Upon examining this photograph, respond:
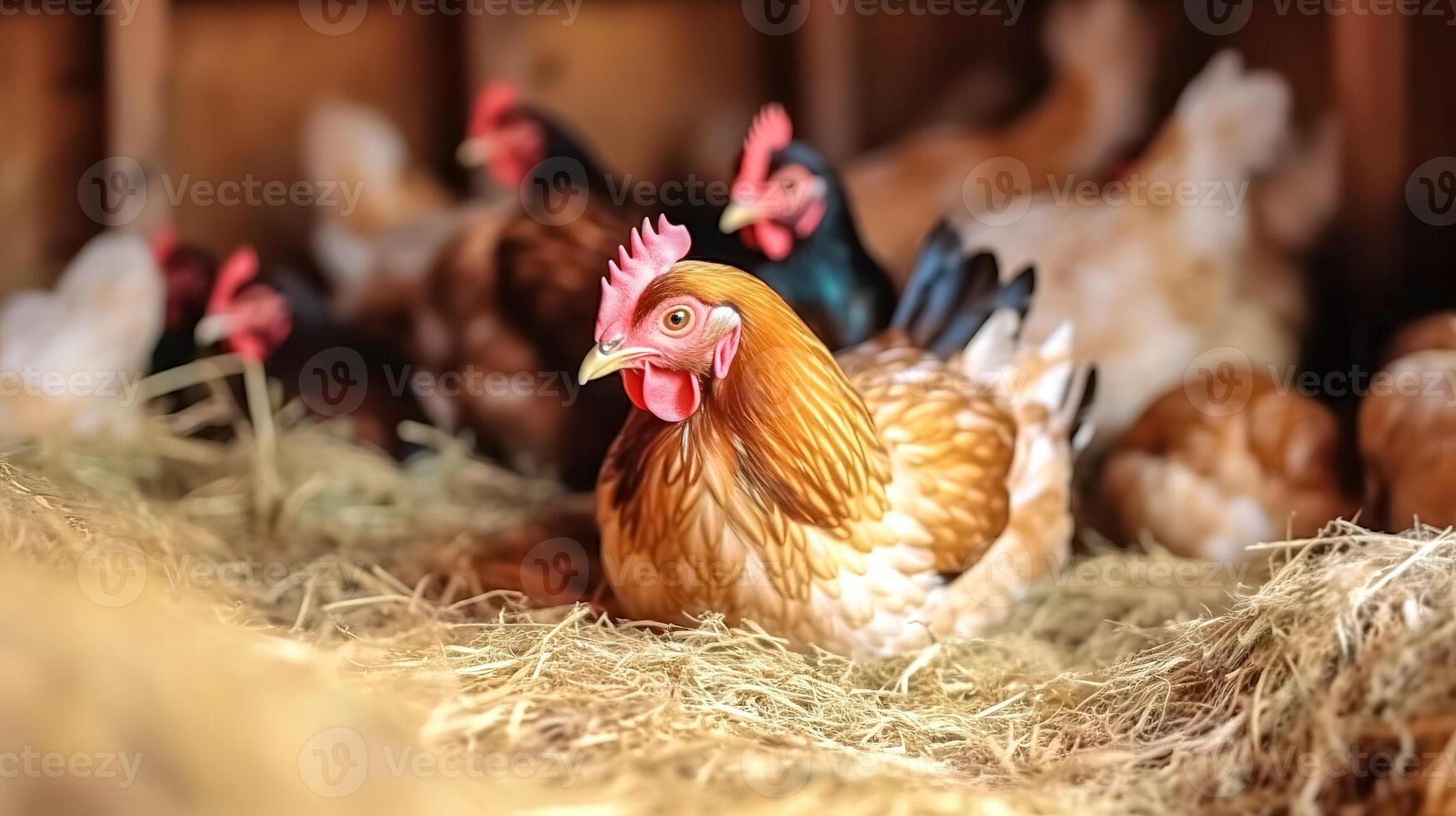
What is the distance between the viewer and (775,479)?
1482mm

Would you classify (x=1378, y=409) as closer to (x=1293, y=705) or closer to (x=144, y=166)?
(x=1293, y=705)

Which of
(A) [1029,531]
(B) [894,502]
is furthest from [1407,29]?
(B) [894,502]

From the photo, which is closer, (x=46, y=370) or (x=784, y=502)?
(x=784, y=502)

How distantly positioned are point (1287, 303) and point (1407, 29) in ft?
1.99

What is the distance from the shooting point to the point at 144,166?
9.01 feet
